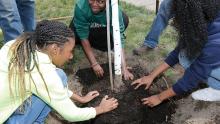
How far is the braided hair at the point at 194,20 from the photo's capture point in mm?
2453

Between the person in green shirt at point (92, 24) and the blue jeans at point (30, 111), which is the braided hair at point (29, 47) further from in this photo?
the person in green shirt at point (92, 24)

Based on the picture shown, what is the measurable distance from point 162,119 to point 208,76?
47 centimetres

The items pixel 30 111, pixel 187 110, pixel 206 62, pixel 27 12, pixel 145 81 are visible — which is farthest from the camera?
pixel 27 12

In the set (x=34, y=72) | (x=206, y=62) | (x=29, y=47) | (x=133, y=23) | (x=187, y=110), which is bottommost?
(x=187, y=110)

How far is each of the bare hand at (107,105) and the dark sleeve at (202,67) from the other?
0.49 meters

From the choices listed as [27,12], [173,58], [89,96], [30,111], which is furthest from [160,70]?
[27,12]

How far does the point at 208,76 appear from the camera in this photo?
2939 millimetres

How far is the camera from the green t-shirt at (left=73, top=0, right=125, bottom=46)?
323 centimetres

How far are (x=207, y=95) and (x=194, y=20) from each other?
0.85 metres

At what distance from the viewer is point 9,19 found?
3.30 meters

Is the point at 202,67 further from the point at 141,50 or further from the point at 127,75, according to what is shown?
the point at 141,50

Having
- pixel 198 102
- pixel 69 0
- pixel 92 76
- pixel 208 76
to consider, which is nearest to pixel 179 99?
pixel 198 102

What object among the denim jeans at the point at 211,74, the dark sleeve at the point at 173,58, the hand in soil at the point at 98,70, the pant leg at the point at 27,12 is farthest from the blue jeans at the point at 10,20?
the denim jeans at the point at 211,74

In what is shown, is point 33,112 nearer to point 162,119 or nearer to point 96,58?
point 162,119
